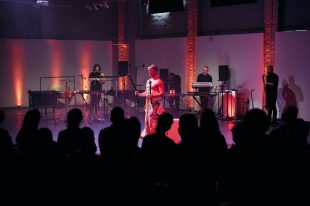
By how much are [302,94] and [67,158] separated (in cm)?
1087

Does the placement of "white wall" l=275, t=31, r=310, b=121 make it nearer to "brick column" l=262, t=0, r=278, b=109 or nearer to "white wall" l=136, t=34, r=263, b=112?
"brick column" l=262, t=0, r=278, b=109

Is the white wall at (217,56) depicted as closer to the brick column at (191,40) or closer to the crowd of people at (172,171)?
the brick column at (191,40)

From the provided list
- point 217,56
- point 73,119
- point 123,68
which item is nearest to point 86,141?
point 73,119

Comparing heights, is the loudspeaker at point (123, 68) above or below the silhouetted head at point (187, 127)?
above

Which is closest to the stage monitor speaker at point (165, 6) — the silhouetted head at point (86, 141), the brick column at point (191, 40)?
the brick column at point (191, 40)

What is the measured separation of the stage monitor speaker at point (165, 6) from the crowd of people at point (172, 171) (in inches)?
532

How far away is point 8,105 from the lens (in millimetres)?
18062

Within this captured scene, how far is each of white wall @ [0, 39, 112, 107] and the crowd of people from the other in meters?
13.8

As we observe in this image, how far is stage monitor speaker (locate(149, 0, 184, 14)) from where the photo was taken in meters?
17.8

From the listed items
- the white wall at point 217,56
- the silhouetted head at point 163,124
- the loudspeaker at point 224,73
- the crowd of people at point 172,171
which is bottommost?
the crowd of people at point 172,171

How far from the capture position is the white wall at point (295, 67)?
13.6 m

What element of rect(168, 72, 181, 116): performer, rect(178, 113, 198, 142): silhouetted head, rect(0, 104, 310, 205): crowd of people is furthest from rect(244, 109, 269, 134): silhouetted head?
rect(168, 72, 181, 116): performer

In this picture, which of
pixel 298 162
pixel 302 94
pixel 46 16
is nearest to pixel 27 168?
pixel 298 162

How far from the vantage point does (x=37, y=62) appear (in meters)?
18.5
